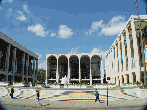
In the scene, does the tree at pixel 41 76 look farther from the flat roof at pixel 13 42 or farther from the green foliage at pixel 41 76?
the flat roof at pixel 13 42

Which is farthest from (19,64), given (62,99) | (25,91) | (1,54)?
(62,99)

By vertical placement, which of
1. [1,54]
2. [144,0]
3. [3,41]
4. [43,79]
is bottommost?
[43,79]

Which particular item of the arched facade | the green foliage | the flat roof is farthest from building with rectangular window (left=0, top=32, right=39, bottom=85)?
the green foliage

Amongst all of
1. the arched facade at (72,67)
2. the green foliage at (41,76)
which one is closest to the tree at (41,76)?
the green foliage at (41,76)

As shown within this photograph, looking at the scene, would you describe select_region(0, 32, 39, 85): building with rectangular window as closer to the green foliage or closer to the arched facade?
the arched facade

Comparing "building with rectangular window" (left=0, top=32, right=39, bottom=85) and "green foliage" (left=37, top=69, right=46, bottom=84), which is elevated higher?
"building with rectangular window" (left=0, top=32, right=39, bottom=85)

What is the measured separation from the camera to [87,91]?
71.2ft

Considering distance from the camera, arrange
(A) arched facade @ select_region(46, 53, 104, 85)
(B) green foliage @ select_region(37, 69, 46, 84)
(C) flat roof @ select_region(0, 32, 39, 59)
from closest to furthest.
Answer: (C) flat roof @ select_region(0, 32, 39, 59)
(A) arched facade @ select_region(46, 53, 104, 85)
(B) green foliage @ select_region(37, 69, 46, 84)

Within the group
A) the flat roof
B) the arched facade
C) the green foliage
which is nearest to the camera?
the flat roof

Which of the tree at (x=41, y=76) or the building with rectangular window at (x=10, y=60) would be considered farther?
the tree at (x=41, y=76)

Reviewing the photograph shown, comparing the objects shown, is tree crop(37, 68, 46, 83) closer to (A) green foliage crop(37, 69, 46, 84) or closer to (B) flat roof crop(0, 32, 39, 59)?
(A) green foliage crop(37, 69, 46, 84)

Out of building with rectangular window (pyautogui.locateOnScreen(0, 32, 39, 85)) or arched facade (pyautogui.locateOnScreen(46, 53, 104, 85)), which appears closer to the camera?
building with rectangular window (pyautogui.locateOnScreen(0, 32, 39, 85))

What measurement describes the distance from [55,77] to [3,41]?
51.0 m

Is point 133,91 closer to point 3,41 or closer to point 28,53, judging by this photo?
point 3,41
